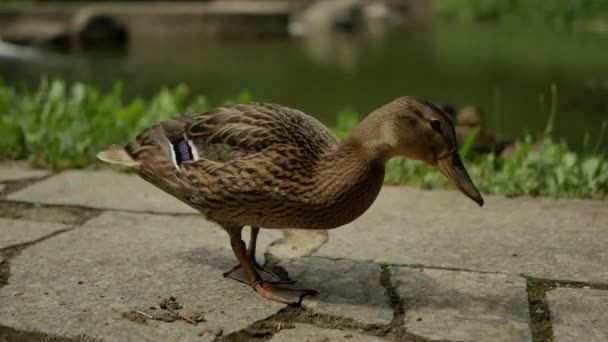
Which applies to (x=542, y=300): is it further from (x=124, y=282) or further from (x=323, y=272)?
(x=124, y=282)

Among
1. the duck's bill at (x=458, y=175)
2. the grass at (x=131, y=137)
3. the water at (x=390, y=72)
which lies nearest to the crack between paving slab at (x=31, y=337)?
the duck's bill at (x=458, y=175)

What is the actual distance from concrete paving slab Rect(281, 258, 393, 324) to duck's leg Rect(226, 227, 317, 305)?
38mm

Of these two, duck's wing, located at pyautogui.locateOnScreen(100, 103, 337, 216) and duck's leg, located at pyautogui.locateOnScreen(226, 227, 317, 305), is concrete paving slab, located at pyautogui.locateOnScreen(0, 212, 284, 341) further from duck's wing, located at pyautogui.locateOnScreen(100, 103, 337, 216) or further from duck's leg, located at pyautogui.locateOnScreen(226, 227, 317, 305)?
duck's wing, located at pyautogui.locateOnScreen(100, 103, 337, 216)

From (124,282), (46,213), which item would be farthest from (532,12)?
Answer: (124,282)

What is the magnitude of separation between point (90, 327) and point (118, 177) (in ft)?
5.76

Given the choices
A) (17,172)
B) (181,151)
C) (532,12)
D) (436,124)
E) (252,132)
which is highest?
(436,124)

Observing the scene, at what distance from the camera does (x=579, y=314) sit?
2.35 meters

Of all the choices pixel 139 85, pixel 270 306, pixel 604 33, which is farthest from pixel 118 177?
pixel 604 33

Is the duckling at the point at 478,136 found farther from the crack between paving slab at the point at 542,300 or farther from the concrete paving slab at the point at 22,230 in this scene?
the concrete paving slab at the point at 22,230

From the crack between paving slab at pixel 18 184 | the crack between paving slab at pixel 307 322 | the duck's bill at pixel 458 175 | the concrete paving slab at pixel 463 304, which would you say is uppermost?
the duck's bill at pixel 458 175

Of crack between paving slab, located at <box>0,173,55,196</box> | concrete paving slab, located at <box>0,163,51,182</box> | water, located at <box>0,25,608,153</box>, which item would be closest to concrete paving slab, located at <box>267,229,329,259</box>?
crack between paving slab, located at <box>0,173,55,196</box>

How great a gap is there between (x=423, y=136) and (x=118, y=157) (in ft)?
3.69

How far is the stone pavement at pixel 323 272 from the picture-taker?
2.28 metres

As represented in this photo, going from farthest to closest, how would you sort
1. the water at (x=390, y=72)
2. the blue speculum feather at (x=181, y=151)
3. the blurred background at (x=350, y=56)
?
the blurred background at (x=350, y=56), the water at (x=390, y=72), the blue speculum feather at (x=181, y=151)
